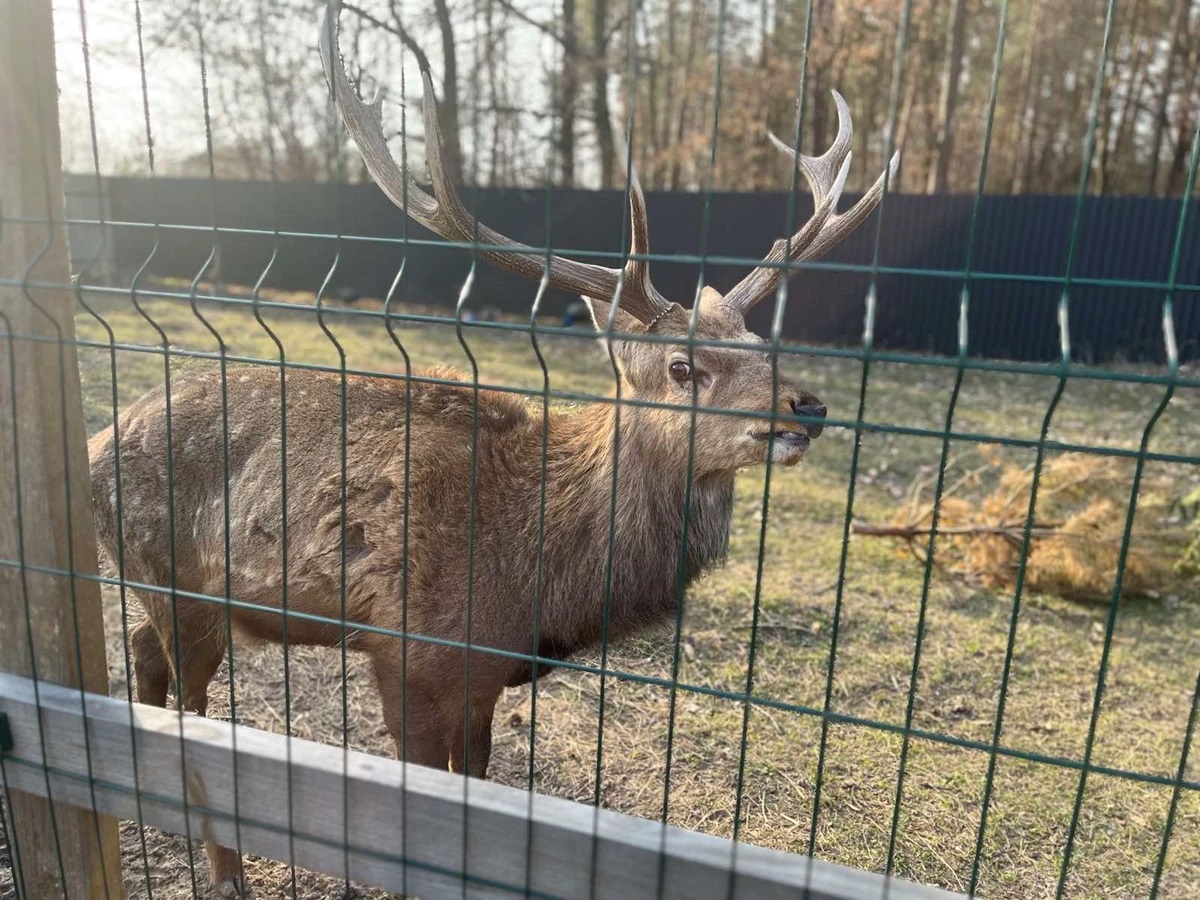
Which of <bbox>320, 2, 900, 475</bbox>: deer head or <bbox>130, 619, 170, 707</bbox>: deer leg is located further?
<bbox>130, 619, 170, 707</bbox>: deer leg

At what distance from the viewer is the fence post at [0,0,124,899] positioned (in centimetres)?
240

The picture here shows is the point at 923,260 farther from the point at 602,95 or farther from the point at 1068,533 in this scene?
the point at 1068,533

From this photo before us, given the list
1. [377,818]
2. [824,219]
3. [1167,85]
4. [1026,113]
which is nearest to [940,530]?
[824,219]

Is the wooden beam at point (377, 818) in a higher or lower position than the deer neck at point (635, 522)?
lower

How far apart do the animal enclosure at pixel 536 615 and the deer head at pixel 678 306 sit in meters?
0.02

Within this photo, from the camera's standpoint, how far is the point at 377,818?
2117 millimetres

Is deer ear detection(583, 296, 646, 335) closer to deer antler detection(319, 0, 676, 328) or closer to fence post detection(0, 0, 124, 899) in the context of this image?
deer antler detection(319, 0, 676, 328)

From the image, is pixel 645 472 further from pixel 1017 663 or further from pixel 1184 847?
pixel 1017 663

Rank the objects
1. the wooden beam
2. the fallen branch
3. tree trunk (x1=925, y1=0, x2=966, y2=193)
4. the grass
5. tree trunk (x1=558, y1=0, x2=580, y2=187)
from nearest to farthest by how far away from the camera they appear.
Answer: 1. the wooden beam
2. the grass
3. the fallen branch
4. tree trunk (x1=925, y1=0, x2=966, y2=193)
5. tree trunk (x1=558, y1=0, x2=580, y2=187)

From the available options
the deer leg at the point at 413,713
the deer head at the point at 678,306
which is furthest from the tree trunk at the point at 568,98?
the deer leg at the point at 413,713

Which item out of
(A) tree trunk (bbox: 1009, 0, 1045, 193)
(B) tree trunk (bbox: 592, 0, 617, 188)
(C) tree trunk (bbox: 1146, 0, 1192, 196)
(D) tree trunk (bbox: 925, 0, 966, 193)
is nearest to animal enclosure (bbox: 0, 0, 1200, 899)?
(D) tree trunk (bbox: 925, 0, 966, 193)

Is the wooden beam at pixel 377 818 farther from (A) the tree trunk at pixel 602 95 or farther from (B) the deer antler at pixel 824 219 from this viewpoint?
(A) the tree trunk at pixel 602 95

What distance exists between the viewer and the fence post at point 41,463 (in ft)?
7.88

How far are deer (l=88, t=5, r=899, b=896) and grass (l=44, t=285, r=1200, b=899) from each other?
540mm
